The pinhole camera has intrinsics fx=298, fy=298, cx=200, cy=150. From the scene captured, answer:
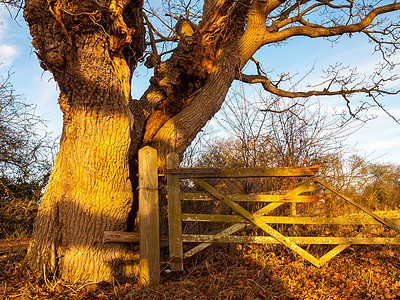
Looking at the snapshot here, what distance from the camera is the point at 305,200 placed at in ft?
14.1

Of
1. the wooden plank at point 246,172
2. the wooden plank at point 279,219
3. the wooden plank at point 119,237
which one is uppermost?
the wooden plank at point 246,172

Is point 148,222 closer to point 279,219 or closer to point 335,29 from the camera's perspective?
point 279,219

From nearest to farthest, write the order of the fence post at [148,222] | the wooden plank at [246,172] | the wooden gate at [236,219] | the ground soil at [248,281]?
the ground soil at [248,281] → the fence post at [148,222] → the wooden gate at [236,219] → the wooden plank at [246,172]

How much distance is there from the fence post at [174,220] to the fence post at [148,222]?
0.62ft

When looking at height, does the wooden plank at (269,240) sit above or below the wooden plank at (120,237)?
below

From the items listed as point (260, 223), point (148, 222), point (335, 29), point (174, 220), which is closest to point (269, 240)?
point (260, 223)

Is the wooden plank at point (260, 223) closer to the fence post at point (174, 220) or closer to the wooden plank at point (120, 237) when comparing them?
the fence post at point (174, 220)

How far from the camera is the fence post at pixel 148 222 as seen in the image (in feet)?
13.0

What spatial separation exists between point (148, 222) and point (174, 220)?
354 millimetres

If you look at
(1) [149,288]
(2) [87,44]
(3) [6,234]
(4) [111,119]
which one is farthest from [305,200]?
(3) [6,234]

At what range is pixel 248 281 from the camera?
13.0 ft

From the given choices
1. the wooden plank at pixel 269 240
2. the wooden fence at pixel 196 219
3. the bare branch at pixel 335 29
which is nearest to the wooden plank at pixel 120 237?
the wooden fence at pixel 196 219

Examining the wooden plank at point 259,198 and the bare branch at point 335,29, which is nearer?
the wooden plank at point 259,198

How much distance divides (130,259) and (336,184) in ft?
14.5
